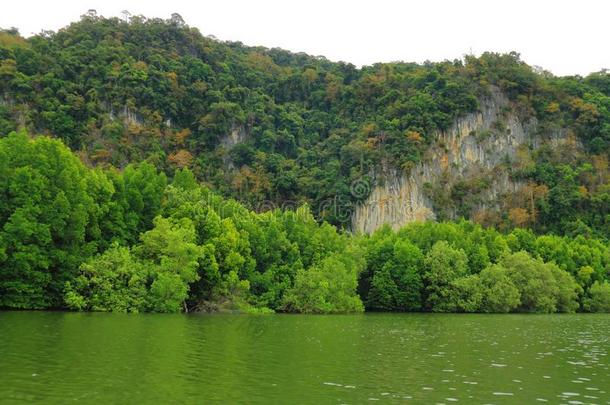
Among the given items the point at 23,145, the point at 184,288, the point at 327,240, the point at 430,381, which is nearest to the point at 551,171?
the point at 327,240

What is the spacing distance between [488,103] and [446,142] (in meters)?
18.1

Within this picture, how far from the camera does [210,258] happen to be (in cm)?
6247

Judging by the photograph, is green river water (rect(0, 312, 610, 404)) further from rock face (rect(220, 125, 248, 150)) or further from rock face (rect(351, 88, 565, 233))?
rock face (rect(220, 125, 248, 150))

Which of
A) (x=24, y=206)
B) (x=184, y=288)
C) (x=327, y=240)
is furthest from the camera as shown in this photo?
(x=327, y=240)

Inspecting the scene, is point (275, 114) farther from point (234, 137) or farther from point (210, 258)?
point (210, 258)

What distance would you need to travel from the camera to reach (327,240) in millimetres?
80000

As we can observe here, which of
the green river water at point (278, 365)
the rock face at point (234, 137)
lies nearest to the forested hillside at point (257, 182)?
the rock face at point (234, 137)

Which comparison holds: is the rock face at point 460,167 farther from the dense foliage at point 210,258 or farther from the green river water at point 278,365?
the green river water at point 278,365

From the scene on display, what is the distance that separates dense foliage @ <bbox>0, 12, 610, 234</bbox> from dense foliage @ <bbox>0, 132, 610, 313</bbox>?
44931 millimetres

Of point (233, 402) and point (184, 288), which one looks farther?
point (184, 288)

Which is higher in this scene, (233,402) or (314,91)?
(314,91)

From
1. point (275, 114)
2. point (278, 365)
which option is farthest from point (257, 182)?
point (278, 365)

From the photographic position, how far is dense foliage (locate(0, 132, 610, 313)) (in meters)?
53.7

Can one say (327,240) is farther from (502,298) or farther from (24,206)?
(24,206)
